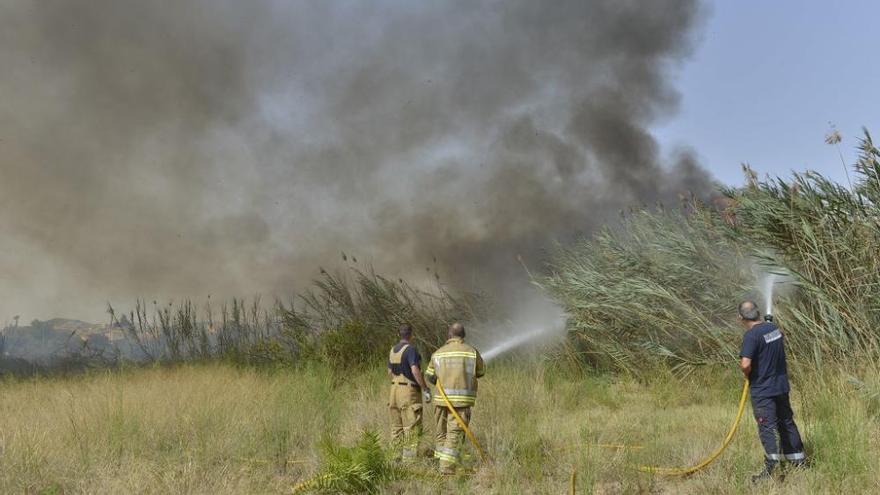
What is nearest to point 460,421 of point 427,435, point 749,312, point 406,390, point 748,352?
point 406,390

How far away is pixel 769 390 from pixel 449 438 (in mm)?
2692

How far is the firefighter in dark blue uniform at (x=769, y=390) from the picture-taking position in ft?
17.2

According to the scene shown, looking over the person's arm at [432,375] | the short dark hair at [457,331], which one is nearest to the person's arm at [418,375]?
the person's arm at [432,375]

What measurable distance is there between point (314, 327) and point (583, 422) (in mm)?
6393

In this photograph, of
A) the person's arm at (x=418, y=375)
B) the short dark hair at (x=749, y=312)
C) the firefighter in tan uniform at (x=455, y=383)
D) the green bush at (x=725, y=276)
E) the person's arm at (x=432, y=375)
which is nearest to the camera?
the short dark hair at (x=749, y=312)

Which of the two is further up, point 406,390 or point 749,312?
point 749,312

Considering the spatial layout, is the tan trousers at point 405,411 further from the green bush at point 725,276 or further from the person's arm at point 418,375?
the green bush at point 725,276

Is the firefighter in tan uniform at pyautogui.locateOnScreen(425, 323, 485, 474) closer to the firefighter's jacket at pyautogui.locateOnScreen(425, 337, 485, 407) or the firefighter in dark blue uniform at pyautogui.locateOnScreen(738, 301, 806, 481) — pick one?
the firefighter's jacket at pyautogui.locateOnScreen(425, 337, 485, 407)

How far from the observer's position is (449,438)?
5879mm

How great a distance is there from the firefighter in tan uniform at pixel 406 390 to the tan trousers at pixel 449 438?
32 cm

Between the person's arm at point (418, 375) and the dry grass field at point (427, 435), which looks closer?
the dry grass field at point (427, 435)

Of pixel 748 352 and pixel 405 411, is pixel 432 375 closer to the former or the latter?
pixel 405 411

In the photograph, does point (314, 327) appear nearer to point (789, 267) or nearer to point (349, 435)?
point (349, 435)

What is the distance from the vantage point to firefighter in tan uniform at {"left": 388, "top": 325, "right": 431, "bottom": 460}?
6531 millimetres
